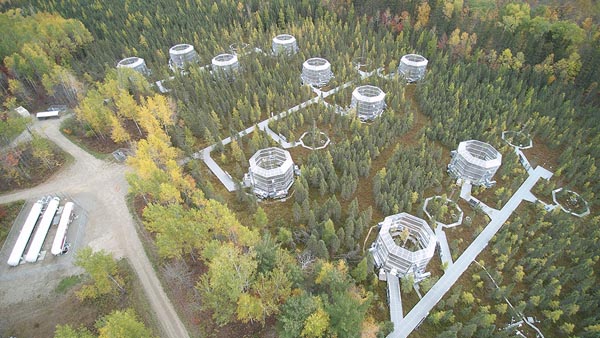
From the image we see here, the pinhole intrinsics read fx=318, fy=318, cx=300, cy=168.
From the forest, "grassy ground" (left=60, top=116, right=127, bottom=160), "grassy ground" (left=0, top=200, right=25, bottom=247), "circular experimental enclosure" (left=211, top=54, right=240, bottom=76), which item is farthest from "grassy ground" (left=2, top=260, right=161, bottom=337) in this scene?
"circular experimental enclosure" (left=211, top=54, right=240, bottom=76)

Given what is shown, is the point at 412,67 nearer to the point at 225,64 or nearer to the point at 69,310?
the point at 225,64

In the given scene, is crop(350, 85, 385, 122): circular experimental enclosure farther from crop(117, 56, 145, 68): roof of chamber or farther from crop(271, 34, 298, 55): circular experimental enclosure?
crop(117, 56, 145, 68): roof of chamber

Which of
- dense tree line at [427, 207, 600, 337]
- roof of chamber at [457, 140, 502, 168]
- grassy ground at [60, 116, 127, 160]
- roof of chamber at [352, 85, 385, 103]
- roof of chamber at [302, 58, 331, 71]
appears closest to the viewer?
dense tree line at [427, 207, 600, 337]

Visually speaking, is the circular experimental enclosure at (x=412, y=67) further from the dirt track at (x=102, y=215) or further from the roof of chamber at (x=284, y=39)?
the dirt track at (x=102, y=215)

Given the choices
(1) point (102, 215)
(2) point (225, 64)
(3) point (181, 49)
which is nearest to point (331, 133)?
(2) point (225, 64)

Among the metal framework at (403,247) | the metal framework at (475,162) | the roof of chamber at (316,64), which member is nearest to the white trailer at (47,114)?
the roof of chamber at (316,64)

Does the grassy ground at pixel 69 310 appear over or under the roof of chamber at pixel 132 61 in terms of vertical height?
under
